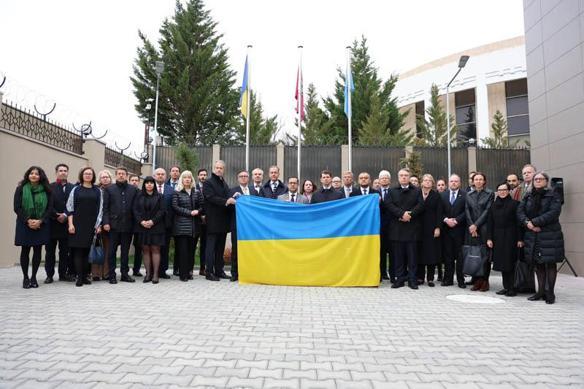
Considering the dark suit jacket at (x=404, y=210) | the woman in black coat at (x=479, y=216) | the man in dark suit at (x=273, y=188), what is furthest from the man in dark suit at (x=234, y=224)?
the woman in black coat at (x=479, y=216)

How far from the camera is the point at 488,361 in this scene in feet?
10.7

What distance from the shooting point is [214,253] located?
8.00 metres

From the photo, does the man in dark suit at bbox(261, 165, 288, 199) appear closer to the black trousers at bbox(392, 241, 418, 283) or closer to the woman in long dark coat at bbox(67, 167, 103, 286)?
the black trousers at bbox(392, 241, 418, 283)

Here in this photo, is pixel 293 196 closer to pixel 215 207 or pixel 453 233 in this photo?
pixel 215 207

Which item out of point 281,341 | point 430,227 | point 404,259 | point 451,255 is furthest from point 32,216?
point 451,255

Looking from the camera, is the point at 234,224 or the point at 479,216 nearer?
the point at 479,216

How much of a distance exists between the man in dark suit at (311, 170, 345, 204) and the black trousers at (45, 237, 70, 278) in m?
4.39

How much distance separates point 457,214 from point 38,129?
991 centimetres

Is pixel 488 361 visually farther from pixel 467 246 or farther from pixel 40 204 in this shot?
pixel 40 204

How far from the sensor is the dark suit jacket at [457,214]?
7484 mm

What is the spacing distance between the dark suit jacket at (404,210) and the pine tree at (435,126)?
2692 cm

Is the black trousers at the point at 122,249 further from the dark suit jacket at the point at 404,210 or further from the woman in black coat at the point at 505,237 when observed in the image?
the woman in black coat at the point at 505,237

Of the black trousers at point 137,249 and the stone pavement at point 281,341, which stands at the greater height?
the black trousers at point 137,249

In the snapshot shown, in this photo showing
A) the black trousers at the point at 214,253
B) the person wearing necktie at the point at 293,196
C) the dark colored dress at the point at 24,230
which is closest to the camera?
the dark colored dress at the point at 24,230
